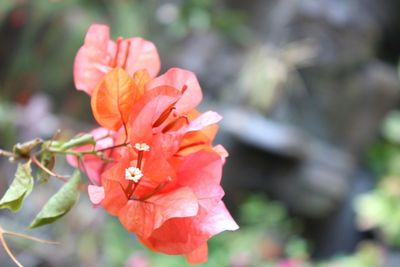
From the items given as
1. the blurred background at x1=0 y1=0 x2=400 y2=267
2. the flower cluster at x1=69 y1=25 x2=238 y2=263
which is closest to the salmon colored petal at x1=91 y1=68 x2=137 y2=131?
the flower cluster at x1=69 y1=25 x2=238 y2=263

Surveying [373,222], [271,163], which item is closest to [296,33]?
[271,163]

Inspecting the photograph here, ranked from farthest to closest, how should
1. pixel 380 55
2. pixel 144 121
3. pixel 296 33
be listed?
pixel 380 55 → pixel 296 33 → pixel 144 121

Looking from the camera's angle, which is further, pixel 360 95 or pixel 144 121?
pixel 360 95

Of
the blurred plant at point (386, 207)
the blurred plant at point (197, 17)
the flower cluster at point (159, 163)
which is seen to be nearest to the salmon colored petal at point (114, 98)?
the flower cluster at point (159, 163)

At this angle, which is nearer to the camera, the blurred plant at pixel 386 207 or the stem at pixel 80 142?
the stem at pixel 80 142

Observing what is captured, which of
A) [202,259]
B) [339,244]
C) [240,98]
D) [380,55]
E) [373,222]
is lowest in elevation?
[339,244]

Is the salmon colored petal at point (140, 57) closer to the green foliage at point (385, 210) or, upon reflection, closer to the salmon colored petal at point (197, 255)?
the salmon colored petal at point (197, 255)

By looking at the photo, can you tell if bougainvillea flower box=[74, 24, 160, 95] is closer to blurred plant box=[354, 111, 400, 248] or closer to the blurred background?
the blurred background

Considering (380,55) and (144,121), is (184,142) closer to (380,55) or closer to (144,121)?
(144,121)
